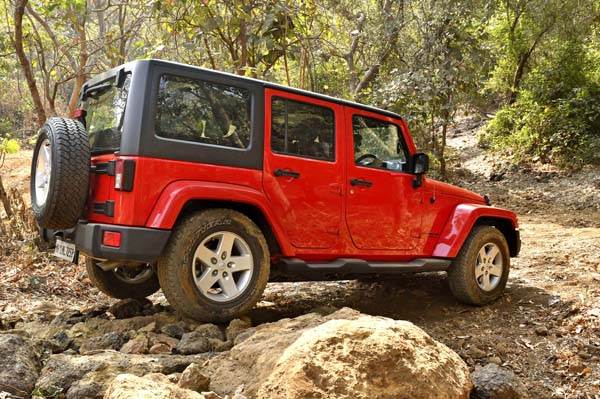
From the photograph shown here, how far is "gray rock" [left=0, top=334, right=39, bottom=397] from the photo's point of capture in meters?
2.29

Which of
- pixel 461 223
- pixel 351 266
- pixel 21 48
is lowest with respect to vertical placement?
pixel 351 266

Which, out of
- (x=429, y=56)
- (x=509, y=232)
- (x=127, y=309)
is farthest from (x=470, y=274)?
(x=429, y=56)

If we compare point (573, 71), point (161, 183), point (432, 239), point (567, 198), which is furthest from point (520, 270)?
point (573, 71)

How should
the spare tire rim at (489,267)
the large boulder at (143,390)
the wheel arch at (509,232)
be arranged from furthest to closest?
the wheel arch at (509,232) → the spare tire rim at (489,267) → the large boulder at (143,390)

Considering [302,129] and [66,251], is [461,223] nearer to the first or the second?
[302,129]

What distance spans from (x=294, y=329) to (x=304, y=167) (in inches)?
55.5

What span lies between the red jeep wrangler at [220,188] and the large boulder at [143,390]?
4.25ft

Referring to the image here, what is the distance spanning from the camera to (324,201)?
13.4 feet

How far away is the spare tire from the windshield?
190mm

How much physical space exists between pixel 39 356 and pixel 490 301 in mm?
3874

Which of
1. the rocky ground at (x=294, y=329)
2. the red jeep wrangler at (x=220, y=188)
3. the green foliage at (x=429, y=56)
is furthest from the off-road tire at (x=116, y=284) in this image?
the green foliage at (x=429, y=56)

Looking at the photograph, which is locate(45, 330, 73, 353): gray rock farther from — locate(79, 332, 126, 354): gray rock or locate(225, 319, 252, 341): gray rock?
locate(225, 319, 252, 341): gray rock

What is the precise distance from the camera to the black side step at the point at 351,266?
3877mm

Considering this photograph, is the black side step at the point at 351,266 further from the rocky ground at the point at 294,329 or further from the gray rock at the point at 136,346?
the gray rock at the point at 136,346
